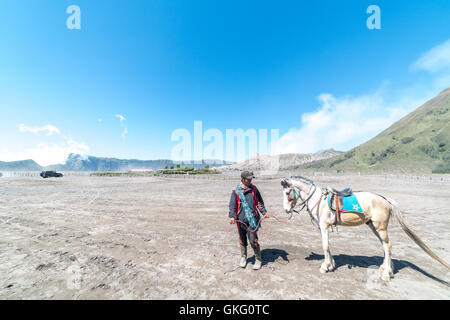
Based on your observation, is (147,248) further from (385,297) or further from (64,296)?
(385,297)

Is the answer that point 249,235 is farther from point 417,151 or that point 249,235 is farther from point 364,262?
point 417,151

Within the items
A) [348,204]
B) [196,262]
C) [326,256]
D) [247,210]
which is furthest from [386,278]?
[196,262]

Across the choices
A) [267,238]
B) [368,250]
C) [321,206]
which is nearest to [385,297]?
[321,206]

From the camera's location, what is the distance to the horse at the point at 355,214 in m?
3.74

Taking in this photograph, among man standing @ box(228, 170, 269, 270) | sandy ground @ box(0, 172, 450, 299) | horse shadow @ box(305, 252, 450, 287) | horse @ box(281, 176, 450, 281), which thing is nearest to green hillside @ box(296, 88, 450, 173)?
sandy ground @ box(0, 172, 450, 299)

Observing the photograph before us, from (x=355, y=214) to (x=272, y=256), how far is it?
248 cm

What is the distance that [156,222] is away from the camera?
8055 mm

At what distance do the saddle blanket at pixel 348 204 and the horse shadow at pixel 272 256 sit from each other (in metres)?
2.01

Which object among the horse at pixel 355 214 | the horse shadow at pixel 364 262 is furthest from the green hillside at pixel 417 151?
the horse at pixel 355 214

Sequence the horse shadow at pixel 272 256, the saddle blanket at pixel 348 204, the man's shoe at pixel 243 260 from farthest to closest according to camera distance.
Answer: the horse shadow at pixel 272 256, the man's shoe at pixel 243 260, the saddle blanket at pixel 348 204

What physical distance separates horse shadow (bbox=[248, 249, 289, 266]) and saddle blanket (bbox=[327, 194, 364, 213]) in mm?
2007

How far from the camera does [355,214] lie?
3.86 metres

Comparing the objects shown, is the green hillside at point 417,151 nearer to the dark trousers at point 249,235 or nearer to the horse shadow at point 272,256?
the horse shadow at point 272,256

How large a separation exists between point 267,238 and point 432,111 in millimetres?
139555
